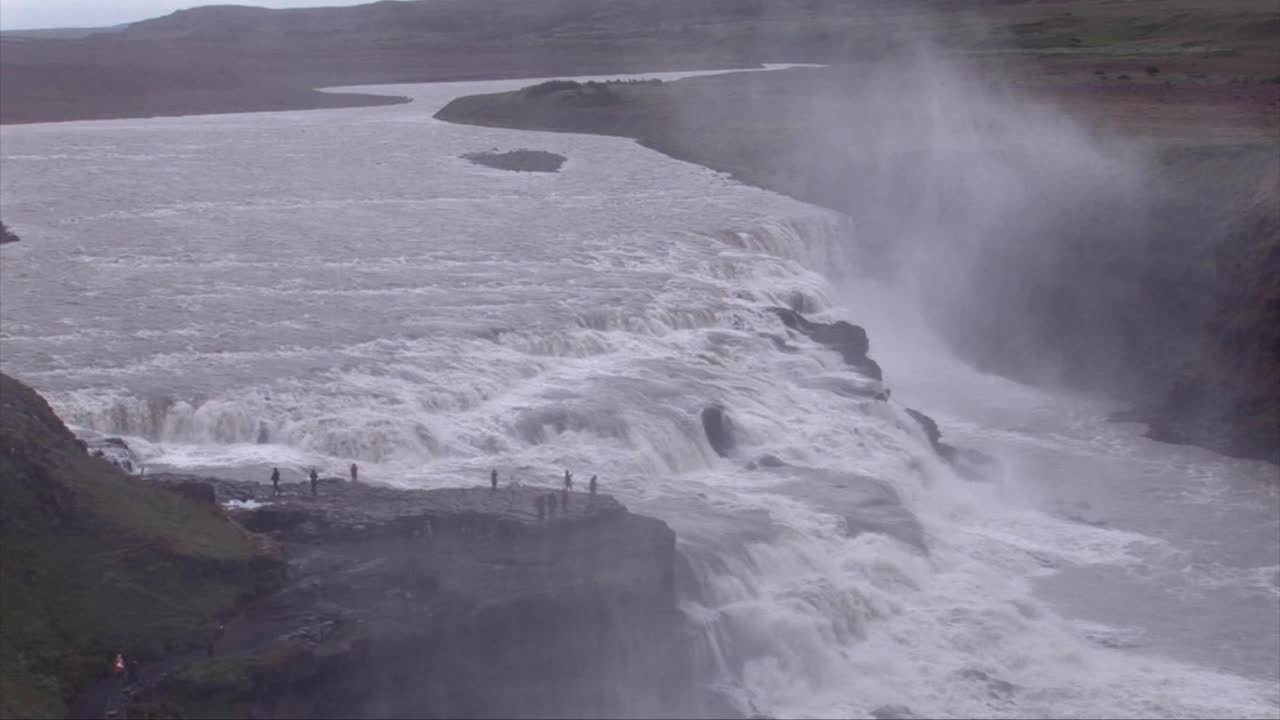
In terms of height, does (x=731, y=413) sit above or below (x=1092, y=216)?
below

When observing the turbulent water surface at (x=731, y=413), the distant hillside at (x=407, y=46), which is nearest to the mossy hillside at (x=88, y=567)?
the turbulent water surface at (x=731, y=413)

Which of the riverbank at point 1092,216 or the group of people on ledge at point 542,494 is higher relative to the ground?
the riverbank at point 1092,216

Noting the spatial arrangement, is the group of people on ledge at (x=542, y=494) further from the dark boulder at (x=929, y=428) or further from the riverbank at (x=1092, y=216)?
the riverbank at (x=1092, y=216)

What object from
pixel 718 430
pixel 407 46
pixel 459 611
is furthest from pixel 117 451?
pixel 407 46

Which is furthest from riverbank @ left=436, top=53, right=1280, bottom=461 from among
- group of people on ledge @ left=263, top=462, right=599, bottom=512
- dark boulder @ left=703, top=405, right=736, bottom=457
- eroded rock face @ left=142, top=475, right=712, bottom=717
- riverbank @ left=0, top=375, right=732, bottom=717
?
riverbank @ left=0, top=375, right=732, bottom=717

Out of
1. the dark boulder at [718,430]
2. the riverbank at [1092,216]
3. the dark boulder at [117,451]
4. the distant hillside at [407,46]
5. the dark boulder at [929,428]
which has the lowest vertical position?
the dark boulder at [929,428]

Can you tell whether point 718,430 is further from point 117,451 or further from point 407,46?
point 407,46

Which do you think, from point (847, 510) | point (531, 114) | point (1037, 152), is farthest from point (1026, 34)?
point (847, 510)

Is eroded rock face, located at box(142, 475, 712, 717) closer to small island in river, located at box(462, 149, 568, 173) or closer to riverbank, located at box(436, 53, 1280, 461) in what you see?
riverbank, located at box(436, 53, 1280, 461)
